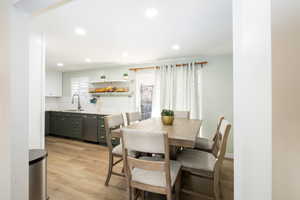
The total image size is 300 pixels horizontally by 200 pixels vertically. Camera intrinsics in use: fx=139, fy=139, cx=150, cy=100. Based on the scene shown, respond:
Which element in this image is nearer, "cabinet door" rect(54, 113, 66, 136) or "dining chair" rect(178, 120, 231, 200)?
"dining chair" rect(178, 120, 231, 200)

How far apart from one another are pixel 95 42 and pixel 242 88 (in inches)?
104

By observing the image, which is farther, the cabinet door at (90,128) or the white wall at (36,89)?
the cabinet door at (90,128)

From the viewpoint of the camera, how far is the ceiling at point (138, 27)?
5.00ft

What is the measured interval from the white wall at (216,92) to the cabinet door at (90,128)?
2.91 metres

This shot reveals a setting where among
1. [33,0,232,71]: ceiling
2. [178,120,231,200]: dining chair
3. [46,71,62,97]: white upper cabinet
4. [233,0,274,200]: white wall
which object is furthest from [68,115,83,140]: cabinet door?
[233,0,274,200]: white wall

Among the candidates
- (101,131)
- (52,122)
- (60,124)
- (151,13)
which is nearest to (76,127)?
(60,124)

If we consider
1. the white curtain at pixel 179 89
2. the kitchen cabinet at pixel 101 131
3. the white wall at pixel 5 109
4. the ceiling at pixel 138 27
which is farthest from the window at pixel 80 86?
the white wall at pixel 5 109

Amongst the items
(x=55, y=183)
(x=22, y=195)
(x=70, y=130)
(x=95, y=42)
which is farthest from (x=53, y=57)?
(x=22, y=195)

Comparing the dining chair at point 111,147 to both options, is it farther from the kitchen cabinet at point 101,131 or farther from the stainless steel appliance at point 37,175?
the kitchen cabinet at point 101,131

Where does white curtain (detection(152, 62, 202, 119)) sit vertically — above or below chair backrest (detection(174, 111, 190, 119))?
above

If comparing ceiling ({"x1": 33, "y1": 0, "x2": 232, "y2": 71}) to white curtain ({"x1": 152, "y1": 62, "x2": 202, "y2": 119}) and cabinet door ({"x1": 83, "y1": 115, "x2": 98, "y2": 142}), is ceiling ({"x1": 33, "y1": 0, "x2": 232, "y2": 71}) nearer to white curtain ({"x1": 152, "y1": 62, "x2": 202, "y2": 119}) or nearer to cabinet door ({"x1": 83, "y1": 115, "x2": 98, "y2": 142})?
white curtain ({"x1": 152, "y1": 62, "x2": 202, "y2": 119})

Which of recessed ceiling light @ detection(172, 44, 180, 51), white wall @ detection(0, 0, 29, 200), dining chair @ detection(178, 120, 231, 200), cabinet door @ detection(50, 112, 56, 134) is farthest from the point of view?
cabinet door @ detection(50, 112, 56, 134)

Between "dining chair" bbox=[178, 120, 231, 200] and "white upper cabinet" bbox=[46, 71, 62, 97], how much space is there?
501 cm

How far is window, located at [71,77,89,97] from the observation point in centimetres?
482
